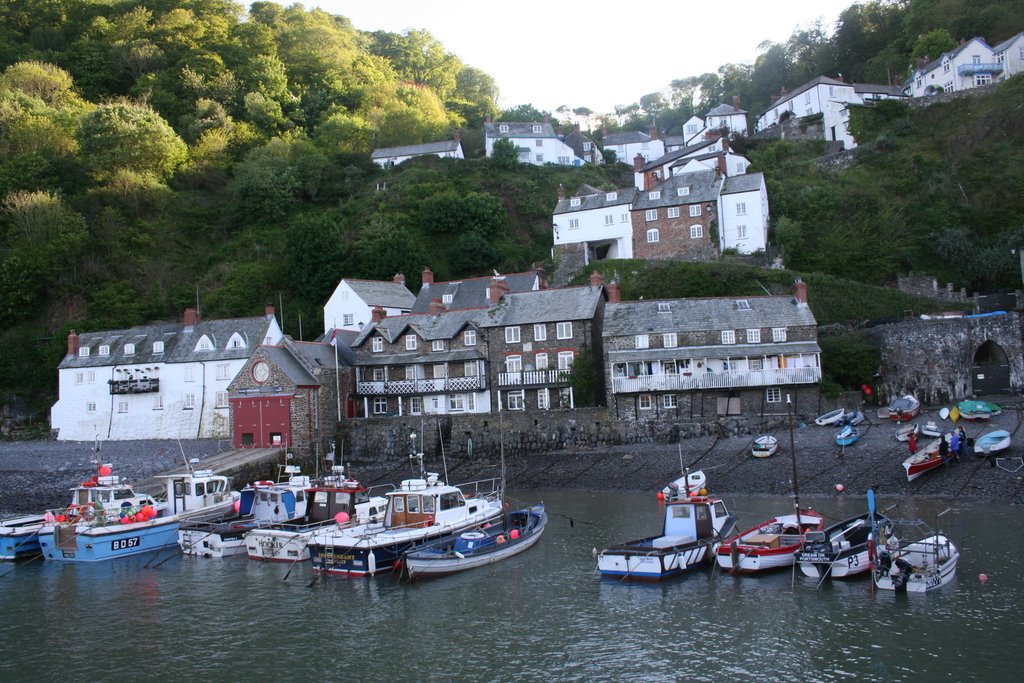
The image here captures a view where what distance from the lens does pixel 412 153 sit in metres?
84.3

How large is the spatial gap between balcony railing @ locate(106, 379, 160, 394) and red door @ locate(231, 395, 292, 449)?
24.8 ft

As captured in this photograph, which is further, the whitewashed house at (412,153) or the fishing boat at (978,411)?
the whitewashed house at (412,153)

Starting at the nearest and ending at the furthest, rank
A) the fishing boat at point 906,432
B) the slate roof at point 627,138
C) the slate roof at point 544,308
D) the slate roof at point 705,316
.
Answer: the fishing boat at point 906,432, the slate roof at point 705,316, the slate roof at point 544,308, the slate roof at point 627,138

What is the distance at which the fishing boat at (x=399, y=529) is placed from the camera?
26.4 meters

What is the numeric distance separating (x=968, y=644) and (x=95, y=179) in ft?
240

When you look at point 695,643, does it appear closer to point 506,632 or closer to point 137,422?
point 506,632

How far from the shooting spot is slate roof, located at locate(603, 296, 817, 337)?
44562 millimetres

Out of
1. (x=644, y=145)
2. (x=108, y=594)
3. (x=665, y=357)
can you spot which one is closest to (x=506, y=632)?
(x=108, y=594)

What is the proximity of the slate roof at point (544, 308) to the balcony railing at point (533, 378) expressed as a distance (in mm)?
2945

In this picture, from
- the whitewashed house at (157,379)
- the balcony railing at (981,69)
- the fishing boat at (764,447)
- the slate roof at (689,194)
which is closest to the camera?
the fishing boat at (764,447)

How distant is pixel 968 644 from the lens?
1731 centimetres

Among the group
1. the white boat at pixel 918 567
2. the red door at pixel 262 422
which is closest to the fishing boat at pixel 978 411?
the white boat at pixel 918 567

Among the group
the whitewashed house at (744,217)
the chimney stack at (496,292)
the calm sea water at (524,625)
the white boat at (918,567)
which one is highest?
the whitewashed house at (744,217)

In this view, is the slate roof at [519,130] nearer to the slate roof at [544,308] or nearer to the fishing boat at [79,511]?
the slate roof at [544,308]
